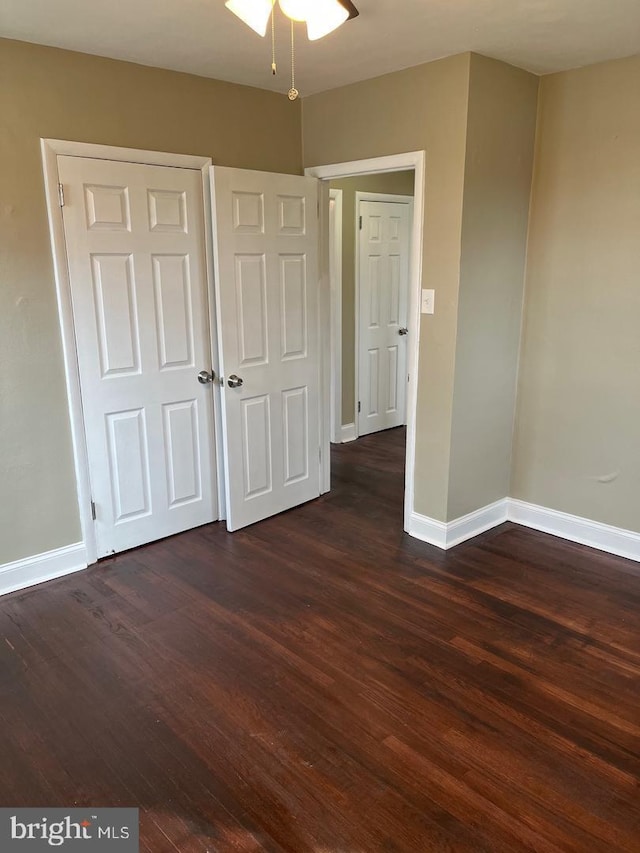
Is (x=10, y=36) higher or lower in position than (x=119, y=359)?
higher

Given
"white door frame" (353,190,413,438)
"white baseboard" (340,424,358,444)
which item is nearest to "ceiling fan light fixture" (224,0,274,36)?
"white door frame" (353,190,413,438)

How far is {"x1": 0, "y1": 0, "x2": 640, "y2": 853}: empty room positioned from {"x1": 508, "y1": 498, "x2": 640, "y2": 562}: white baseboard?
0.01 meters

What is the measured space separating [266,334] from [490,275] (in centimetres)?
128

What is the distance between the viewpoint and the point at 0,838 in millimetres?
1737

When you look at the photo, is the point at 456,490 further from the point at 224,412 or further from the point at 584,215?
the point at 584,215

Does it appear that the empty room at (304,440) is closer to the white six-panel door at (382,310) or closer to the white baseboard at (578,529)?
the white baseboard at (578,529)

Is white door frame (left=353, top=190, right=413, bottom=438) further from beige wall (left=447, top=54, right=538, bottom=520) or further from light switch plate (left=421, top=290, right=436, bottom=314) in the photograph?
light switch plate (left=421, top=290, right=436, bottom=314)

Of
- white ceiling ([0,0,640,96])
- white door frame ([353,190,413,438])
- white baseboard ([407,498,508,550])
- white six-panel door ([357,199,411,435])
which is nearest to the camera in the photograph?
white ceiling ([0,0,640,96])

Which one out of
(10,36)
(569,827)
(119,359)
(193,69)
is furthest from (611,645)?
(10,36)

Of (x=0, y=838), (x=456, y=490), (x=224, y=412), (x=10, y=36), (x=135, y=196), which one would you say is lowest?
(x=0, y=838)

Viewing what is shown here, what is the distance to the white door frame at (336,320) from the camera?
16.3 ft

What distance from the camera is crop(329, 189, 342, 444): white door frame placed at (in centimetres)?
498

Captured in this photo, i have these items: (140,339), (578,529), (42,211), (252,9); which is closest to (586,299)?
(578,529)

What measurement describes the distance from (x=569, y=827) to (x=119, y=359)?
2676mm
